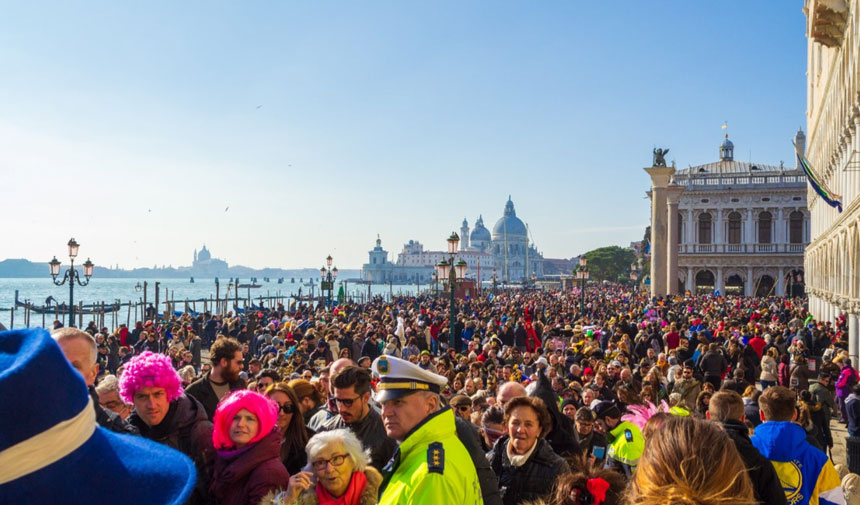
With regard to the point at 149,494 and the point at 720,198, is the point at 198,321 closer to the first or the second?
the point at 149,494

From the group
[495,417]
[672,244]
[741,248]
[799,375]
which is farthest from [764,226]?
[495,417]

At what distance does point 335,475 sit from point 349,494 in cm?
12

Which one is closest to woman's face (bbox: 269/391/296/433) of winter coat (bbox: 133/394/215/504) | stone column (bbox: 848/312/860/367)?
A: winter coat (bbox: 133/394/215/504)

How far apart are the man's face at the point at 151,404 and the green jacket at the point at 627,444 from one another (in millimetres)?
3005

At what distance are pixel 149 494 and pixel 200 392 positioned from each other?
4.15 metres

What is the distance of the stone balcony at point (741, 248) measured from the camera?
58.3m

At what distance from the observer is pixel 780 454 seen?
159 inches

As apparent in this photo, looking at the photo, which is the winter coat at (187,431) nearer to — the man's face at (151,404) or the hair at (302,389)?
the man's face at (151,404)

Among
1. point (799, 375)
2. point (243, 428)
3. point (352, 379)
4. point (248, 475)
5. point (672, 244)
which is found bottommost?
point (799, 375)

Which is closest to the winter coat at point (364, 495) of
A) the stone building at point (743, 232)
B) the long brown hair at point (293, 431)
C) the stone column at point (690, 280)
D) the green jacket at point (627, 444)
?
the long brown hair at point (293, 431)

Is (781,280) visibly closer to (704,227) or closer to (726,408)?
(704,227)

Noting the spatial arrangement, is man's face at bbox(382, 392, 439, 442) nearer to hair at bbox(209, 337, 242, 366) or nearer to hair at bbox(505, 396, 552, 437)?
hair at bbox(505, 396, 552, 437)

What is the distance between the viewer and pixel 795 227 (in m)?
58.7

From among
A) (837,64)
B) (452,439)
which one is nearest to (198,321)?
(837,64)
